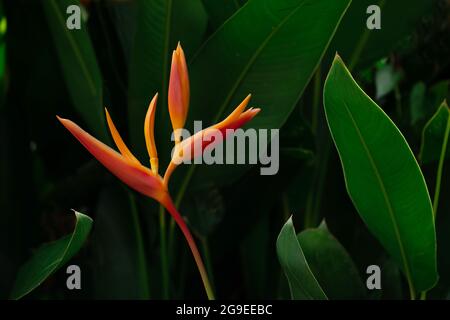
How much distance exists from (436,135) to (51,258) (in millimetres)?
395

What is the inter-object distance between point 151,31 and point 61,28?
0.34 feet

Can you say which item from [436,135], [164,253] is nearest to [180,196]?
[164,253]

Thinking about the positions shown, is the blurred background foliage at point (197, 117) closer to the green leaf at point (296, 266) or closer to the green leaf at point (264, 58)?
the green leaf at point (264, 58)

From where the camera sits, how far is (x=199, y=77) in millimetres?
671

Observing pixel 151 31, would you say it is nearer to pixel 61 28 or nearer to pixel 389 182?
pixel 61 28

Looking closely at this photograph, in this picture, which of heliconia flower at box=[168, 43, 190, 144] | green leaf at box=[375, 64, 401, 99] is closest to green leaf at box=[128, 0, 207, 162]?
heliconia flower at box=[168, 43, 190, 144]

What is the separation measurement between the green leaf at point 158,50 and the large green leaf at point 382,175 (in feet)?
0.56

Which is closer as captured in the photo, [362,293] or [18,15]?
[362,293]

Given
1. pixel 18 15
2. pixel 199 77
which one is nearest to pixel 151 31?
pixel 199 77

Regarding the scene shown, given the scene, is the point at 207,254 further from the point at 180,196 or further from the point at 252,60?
the point at 252,60

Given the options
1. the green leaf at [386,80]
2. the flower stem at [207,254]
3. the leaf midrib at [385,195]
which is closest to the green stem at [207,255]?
the flower stem at [207,254]

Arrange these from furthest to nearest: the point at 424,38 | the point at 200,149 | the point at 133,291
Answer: the point at 424,38 → the point at 133,291 → the point at 200,149

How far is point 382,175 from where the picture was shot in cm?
61

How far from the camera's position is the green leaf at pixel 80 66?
0.68m
